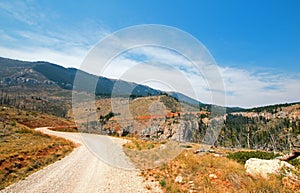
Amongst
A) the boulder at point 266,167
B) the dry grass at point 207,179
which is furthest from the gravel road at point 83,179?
the boulder at point 266,167

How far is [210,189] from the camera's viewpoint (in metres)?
9.62

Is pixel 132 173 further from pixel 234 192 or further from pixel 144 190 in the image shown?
pixel 234 192

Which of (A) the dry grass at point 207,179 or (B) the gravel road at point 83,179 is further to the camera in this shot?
(B) the gravel road at point 83,179

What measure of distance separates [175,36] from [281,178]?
8.60 metres

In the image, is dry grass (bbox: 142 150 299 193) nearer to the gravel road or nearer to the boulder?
the boulder

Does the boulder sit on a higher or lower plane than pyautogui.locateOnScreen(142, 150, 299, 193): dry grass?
higher

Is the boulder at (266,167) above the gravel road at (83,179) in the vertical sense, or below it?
above

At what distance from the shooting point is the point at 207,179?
11047mm

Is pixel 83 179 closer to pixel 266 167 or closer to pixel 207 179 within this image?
pixel 207 179

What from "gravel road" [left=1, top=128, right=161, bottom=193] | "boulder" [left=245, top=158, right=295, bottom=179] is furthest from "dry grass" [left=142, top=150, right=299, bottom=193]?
"gravel road" [left=1, top=128, right=161, bottom=193]

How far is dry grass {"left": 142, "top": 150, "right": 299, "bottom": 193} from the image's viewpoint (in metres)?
8.77

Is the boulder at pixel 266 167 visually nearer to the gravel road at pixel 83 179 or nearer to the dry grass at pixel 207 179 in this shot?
the dry grass at pixel 207 179

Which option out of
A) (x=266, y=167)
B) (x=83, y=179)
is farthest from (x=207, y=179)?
(x=83, y=179)

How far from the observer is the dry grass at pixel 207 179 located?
877 cm
